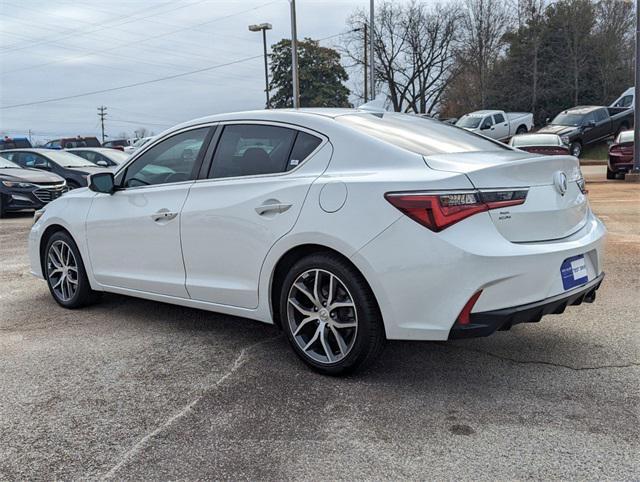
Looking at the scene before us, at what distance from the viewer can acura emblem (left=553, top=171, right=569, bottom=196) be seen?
3578mm

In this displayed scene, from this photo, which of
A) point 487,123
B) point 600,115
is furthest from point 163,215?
point 487,123

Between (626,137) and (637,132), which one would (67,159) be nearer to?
(637,132)

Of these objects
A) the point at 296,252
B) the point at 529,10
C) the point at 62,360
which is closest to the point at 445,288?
the point at 296,252

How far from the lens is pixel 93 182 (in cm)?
505

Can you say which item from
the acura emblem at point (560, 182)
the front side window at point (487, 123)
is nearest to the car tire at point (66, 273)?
the acura emblem at point (560, 182)

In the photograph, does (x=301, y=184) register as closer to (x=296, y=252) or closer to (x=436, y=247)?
(x=296, y=252)

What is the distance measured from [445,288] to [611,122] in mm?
25734

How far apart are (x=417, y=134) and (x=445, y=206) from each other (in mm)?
973

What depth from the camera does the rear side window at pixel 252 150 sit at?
4.02 m

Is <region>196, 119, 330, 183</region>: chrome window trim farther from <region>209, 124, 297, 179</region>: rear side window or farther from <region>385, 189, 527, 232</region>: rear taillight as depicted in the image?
<region>385, 189, 527, 232</region>: rear taillight

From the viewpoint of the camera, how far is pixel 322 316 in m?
3.67

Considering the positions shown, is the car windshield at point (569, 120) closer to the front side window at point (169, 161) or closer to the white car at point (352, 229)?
the white car at point (352, 229)

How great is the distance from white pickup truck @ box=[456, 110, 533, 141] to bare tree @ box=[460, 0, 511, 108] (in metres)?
14.1

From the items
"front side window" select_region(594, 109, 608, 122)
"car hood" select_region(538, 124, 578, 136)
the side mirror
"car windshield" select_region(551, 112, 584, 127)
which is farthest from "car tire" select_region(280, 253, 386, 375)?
"front side window" select_region(594, 109, 608, 122)
